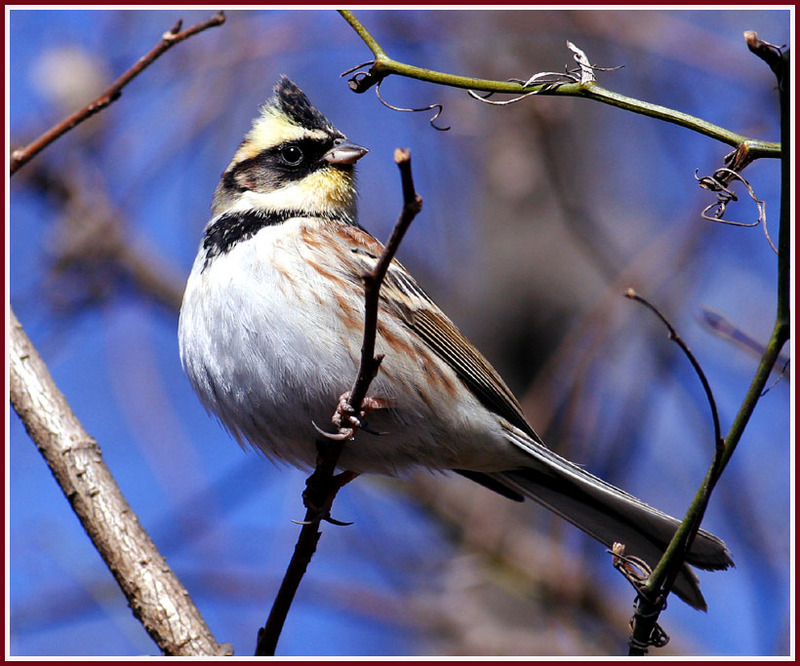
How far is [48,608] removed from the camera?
5641mm

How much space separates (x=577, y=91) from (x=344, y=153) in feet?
5.61

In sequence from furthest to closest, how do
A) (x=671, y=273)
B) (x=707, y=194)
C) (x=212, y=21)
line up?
(x=671, y=273)
(x=707, y=194)
(x=212, y=21)

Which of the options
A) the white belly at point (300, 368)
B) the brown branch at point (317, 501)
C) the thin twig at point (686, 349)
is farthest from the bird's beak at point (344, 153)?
the thin twig at point (686, 349)

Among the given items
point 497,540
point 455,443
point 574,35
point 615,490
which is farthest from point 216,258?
point 574,35

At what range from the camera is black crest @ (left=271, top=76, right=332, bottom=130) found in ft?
13.3

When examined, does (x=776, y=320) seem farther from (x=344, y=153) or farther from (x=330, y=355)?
(x=344, y=153)

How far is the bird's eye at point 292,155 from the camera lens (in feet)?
13.3

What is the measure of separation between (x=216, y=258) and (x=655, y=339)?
12.9 feet

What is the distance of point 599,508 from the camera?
12.3 ft

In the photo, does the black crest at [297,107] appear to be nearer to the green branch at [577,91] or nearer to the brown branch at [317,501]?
the brown branch at [317,501]

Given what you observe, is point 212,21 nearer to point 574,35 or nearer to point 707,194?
point 707,194

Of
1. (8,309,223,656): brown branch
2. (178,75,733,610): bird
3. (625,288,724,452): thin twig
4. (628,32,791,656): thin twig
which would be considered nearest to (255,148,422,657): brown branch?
(178,75,733,610): bird

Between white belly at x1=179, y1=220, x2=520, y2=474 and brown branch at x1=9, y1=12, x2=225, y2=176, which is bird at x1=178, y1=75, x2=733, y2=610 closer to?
white belly at x1=179, y1=220, x2=520, y2=474

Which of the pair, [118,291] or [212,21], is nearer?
[212,21]
